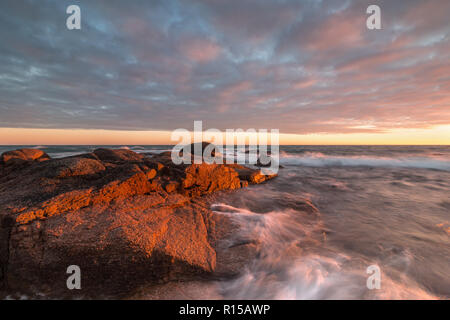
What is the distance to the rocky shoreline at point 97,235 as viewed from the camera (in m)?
2.26

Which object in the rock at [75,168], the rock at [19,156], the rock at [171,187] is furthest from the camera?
the rock at [19,156]

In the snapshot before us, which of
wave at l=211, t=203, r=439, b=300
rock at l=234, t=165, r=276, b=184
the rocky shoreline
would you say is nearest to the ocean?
wave at l=211, t=203, r=439, b=300

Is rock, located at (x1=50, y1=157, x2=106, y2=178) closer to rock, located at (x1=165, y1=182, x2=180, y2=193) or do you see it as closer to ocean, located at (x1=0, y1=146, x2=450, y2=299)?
rock, located at (x1=165, y1=182, x2=180, y2=193)

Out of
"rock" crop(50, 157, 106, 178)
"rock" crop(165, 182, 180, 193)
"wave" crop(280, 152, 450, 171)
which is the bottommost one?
"wave" crop(280, 152, 450, 171)

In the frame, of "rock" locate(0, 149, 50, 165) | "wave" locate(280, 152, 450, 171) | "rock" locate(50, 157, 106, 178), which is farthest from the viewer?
"wave" locate(280, 152, 450, 171)

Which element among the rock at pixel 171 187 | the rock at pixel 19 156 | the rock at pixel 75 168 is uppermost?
the rock at pixel 19 156

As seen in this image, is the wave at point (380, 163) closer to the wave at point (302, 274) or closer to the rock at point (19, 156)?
the wave at point (302, 274)

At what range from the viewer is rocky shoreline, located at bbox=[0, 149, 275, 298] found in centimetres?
226

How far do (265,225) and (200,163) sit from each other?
9.73ft

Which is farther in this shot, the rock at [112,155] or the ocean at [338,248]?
the rock at [112,155]

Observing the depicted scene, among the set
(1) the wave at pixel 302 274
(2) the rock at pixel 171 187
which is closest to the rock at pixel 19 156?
(2) the rock at pixel 171 187

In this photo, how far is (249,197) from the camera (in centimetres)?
612
